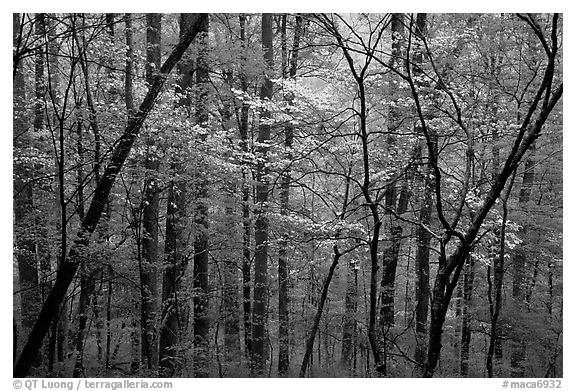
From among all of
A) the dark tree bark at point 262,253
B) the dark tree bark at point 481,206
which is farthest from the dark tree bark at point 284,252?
the dark tree bark at point 481,206

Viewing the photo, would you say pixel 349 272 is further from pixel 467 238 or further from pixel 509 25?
pixel 467 238

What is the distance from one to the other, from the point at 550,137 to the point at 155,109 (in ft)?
17.9

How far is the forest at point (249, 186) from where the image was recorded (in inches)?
213

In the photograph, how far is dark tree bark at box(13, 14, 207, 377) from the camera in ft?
14.7

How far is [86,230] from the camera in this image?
185 inches

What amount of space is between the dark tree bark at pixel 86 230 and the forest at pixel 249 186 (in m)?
0.02

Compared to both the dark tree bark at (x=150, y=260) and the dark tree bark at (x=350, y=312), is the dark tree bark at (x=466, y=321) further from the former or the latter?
the dark tree bark at (x=150, y=260)

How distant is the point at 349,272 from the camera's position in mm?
9031

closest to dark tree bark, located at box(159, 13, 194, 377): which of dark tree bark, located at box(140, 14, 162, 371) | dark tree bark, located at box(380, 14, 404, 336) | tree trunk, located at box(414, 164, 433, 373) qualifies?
dark tree bark, located at box(140, 14, 162, 371)

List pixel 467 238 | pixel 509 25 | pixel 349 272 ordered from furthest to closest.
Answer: pixel 349 272, pixel 509 25, pixel 467 238

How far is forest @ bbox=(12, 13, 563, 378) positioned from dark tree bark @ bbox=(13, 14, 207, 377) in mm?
21

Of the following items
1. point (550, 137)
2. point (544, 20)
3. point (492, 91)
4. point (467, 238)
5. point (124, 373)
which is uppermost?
point (544, 20)
